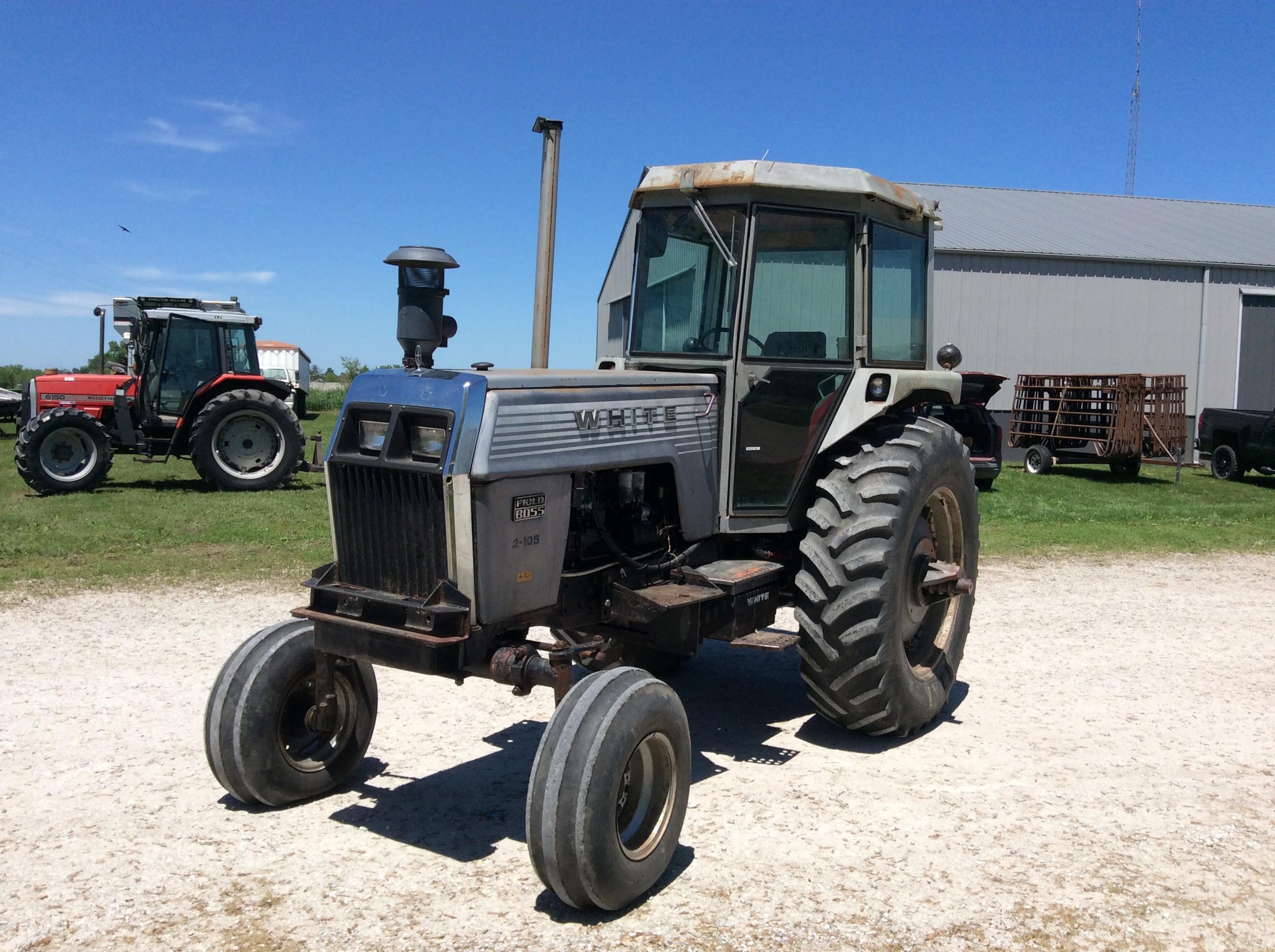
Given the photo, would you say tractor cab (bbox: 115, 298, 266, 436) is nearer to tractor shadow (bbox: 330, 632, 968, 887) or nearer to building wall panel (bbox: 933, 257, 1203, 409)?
tractor shadow (bbox: 330, 632, 968, 887)

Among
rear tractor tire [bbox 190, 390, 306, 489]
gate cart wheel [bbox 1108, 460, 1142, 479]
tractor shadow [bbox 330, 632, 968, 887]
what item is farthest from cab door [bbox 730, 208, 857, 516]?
gate cart wheel [bbox 1108, 460, 1142, 479]

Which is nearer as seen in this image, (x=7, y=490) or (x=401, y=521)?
(x=401, y=521)

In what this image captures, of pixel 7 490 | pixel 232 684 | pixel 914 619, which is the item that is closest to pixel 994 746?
pixel 914 619

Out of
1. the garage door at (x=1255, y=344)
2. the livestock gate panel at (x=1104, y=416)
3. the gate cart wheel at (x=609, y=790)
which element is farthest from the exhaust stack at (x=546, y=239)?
the garage door at (x=1255, y=344)

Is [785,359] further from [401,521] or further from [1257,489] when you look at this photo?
[1257,489]

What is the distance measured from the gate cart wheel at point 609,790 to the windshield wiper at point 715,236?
84.8 inches

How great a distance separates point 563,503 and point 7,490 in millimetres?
13363

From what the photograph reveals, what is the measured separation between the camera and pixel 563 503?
4.16 meters

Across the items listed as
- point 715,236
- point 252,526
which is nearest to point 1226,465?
point 252,526

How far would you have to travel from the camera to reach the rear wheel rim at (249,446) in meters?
14.8

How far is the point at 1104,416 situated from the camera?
2014 centimetres

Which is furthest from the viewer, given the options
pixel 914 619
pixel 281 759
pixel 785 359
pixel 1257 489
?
pixel 1257 489

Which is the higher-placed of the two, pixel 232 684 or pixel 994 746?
pixel 232 684

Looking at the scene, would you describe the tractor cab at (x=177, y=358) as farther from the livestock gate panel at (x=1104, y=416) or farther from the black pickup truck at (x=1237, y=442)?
the black pickup truck at (x=1237, y=442)
